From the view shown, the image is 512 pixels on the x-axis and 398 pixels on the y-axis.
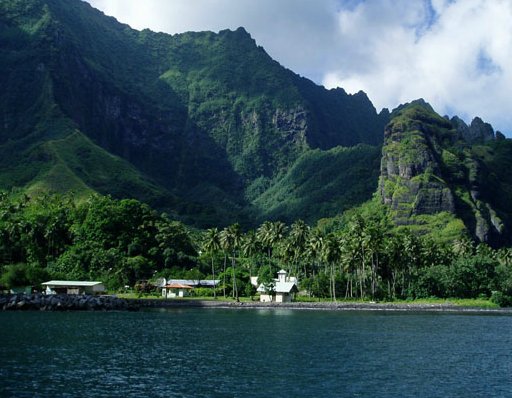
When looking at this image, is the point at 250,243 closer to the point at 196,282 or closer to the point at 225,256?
the point at 225,256

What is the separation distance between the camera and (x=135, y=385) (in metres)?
45.5

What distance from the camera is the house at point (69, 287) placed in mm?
138250

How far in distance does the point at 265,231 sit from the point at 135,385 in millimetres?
127980

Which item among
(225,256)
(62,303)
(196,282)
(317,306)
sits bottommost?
(317,306)

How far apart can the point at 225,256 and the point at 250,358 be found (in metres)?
102

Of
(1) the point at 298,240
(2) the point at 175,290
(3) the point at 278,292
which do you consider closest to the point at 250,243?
(1) the point at 298,240

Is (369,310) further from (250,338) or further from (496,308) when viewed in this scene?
(250,338)

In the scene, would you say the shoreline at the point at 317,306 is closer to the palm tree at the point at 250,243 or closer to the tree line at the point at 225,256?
the tree line at the point at 225,256

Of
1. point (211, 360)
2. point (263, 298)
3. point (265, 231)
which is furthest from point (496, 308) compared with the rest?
point (211, 360)

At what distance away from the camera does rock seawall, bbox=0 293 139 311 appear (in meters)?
118

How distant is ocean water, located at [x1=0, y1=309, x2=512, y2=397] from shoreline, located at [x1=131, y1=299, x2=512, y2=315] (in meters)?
35.3

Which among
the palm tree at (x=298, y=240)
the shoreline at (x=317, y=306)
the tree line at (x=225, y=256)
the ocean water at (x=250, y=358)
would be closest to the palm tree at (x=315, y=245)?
the tree line at (x=225, y=256)

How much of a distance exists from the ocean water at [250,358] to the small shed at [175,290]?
178 feet

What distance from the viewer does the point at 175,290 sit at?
155625mm
